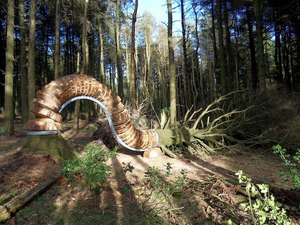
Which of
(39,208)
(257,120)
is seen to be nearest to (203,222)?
(39,208)

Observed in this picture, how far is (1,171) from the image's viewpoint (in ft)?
12.2

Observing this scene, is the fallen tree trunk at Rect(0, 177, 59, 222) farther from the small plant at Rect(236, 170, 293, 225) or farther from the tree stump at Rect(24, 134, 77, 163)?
the small plant at Rect(236, 170, 293, 225)

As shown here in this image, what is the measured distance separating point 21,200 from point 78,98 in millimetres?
2559

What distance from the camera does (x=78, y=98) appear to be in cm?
477

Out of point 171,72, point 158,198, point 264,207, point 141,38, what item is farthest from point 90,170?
point 141,38

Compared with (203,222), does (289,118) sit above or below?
above

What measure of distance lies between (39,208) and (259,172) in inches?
192

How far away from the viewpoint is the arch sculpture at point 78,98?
423cm

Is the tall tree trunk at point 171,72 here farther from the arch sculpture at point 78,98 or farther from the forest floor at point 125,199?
the forest floor at point 125,199

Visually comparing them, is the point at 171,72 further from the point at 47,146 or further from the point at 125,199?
the point at 125,199

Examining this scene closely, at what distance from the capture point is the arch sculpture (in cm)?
423

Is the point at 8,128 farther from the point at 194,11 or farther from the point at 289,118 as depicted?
the point at 194,11

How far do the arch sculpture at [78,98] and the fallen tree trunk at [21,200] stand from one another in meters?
1.39

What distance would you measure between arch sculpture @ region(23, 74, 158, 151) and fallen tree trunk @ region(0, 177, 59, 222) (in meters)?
1.39
